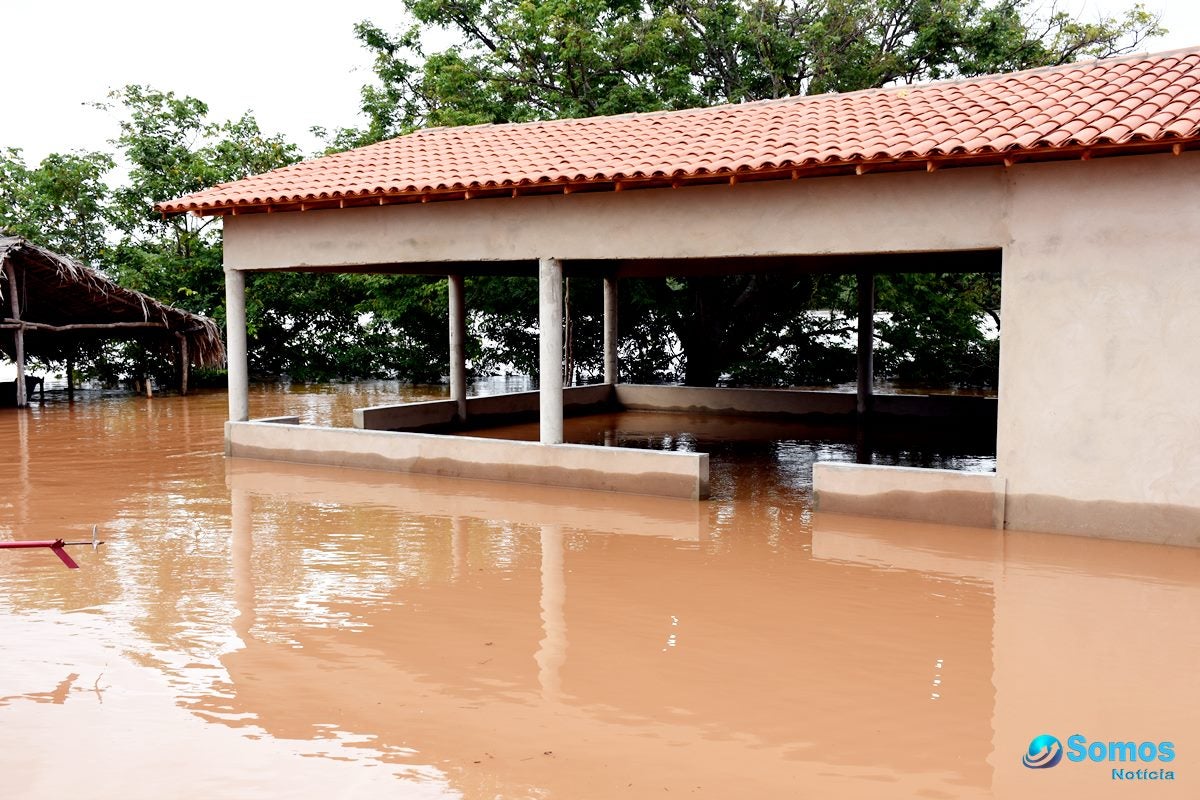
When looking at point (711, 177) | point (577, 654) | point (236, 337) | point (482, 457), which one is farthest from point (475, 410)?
point (577, 654)

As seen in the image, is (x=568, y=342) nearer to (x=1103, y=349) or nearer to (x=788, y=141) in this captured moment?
(x=788, y=141)

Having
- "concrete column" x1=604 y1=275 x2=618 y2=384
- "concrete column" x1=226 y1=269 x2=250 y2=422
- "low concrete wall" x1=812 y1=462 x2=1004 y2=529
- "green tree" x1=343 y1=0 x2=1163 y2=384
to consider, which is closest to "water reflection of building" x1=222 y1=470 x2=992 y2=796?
"low concrete wall" x1=812 y1=462 x2=1004 y2=529

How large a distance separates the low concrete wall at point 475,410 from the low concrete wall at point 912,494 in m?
6.79

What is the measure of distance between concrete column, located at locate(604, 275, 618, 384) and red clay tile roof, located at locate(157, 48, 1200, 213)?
4.53m

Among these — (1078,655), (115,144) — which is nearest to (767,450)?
(1078,655)

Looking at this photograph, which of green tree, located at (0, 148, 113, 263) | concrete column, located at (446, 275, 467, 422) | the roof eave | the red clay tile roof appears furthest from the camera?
green tree, located at (0, 148, 113, 263)

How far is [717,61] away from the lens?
2470 cm

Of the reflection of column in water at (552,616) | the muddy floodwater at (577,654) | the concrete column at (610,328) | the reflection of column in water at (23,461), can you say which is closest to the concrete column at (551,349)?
the muddy floodwater at (577,654)

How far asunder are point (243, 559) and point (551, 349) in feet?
14.2

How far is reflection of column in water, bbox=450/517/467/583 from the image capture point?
8.09 metres

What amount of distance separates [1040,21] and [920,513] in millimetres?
18127

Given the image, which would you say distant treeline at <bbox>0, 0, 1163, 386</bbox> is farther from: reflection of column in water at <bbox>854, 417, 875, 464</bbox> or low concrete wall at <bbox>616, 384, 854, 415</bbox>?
reflection of column in water at <bbox>854, 417, 875, 464</bbox>

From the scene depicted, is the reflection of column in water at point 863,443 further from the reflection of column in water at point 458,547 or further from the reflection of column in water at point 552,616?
the reflection of column in water at point 458,547

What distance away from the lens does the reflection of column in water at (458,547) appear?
8.09m
